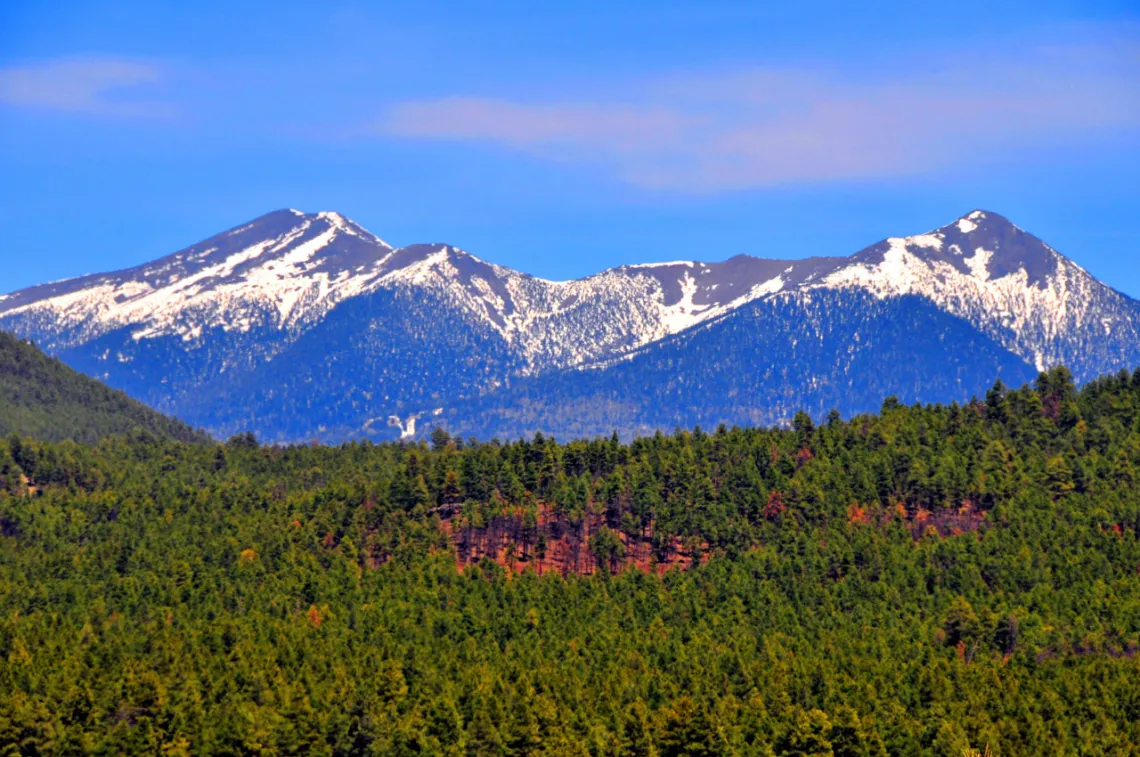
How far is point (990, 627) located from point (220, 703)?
81253mm

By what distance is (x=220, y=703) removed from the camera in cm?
15675

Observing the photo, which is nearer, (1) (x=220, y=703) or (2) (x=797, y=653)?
(1) (x=220, y=703)

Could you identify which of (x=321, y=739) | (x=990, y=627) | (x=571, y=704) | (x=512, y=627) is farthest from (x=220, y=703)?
(x=990, y=627)

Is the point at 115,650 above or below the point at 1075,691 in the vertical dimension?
above

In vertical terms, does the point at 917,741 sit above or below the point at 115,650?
below

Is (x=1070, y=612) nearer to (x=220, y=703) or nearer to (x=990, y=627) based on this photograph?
(x=990, y=627)

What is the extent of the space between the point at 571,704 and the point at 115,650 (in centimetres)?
4618

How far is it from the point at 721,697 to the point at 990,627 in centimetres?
4081

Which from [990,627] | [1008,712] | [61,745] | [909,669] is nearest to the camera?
[61,745]

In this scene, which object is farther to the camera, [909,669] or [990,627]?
[990,627]

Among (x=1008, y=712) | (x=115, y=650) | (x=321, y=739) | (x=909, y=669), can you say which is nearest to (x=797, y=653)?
(x=909, y=669)

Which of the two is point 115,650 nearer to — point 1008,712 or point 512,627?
point 512,627

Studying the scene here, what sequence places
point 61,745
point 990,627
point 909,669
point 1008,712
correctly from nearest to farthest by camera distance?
point 61,745 < point 1008,712 < point 909,669 < point 990,627

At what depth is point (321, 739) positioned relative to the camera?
483 feet
